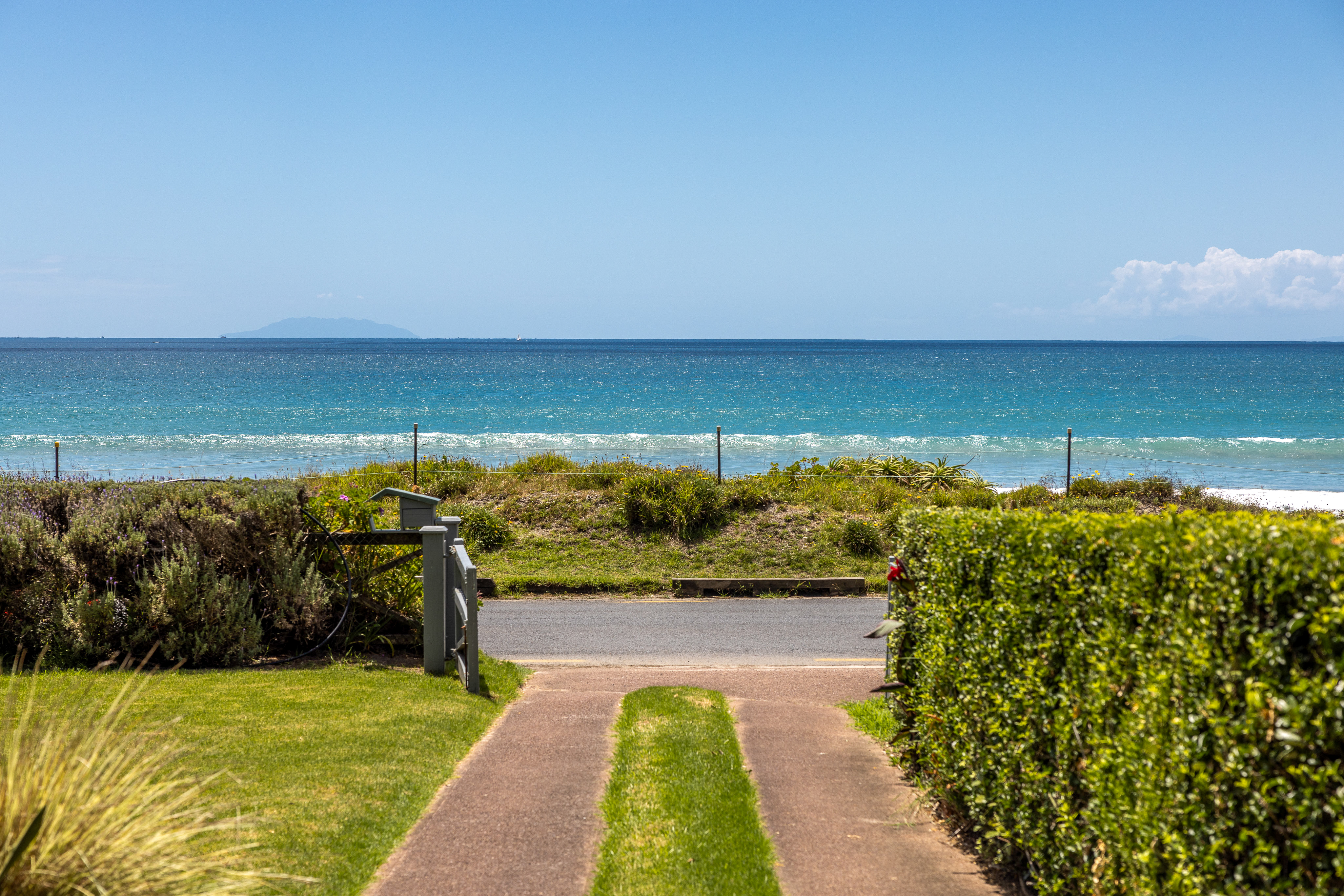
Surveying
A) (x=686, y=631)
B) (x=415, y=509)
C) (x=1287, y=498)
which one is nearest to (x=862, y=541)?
(x=686, y=631)

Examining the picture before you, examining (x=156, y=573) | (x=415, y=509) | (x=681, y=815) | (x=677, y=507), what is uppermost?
(x=415, y=509)

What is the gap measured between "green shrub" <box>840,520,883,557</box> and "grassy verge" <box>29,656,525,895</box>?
9.65m

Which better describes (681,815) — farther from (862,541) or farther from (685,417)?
(685,417)

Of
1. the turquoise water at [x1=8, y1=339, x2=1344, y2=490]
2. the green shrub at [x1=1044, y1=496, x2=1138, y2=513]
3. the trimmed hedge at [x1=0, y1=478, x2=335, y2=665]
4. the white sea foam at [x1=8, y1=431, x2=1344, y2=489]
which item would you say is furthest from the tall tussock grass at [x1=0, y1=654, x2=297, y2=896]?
the white sea foam at [x1=8, y1=431, x2=1344, y2=489]

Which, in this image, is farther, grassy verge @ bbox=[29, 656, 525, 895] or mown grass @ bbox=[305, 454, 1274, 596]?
mown grass @ bbox=[305, 454, 1274, 596]

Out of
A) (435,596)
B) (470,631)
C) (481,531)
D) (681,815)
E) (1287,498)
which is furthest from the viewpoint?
(1287,498)

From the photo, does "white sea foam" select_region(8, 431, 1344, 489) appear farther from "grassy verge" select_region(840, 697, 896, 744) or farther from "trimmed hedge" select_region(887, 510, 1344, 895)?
"trimmed hedge" select_region(887, 510, 1344, 895)

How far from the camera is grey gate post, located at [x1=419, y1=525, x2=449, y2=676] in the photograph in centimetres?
881

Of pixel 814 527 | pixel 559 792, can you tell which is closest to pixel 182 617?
pixel 559 792

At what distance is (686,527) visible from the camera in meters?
18.1

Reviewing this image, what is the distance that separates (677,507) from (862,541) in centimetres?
358

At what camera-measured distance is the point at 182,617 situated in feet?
28.3

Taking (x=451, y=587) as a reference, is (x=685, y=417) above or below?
above

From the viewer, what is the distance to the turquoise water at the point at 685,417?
1496 inches
